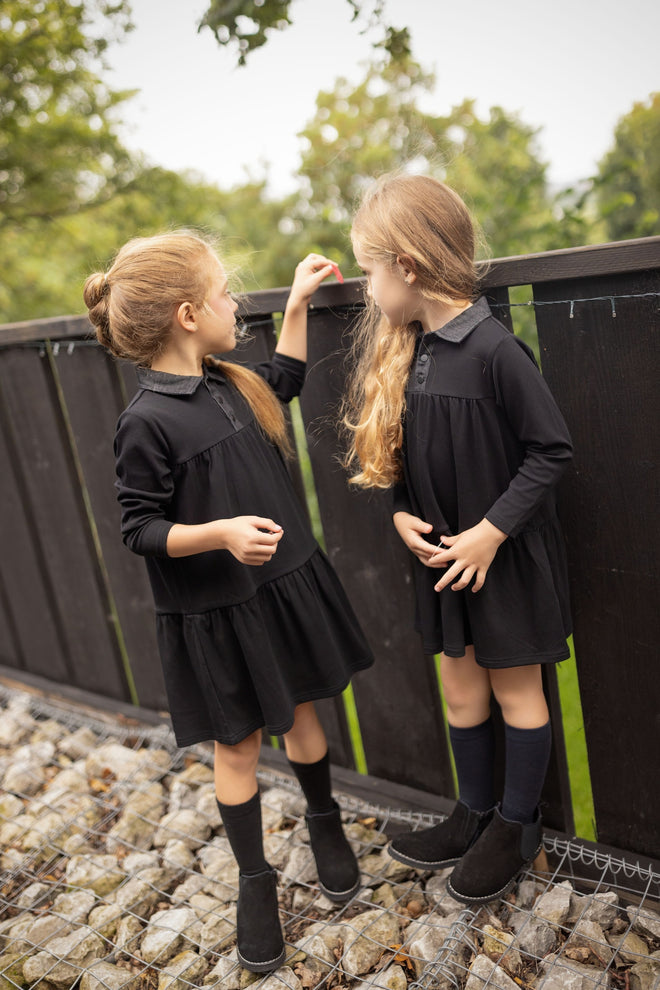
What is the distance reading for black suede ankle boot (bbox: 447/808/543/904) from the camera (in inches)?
68.6

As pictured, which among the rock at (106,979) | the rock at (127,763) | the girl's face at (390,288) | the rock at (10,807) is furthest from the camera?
the rock at (127,763)

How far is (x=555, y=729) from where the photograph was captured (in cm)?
189

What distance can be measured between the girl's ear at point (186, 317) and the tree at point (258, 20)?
0.67 meters

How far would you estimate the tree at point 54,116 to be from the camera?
4148 mm

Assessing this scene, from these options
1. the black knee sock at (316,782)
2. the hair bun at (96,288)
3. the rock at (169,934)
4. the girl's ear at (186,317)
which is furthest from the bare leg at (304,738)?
the hair bun at (96,288)

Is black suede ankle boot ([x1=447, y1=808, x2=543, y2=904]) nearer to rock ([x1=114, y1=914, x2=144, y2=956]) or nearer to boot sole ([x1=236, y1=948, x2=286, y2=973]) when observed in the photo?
boot sole ([x1=236, y1=948, x2=286, y2=973])

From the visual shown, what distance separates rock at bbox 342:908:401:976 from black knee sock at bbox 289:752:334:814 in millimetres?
264

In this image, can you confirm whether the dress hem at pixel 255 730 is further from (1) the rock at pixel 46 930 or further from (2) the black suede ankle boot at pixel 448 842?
(1) the rock at pixel 46 930

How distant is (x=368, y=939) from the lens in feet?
5.93

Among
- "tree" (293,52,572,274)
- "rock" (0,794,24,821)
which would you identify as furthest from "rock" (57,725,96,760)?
"tree" (293,52,572,274)

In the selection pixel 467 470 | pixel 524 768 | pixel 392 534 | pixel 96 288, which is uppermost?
pixel 96 288

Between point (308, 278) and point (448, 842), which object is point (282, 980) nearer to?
point (448, 842)

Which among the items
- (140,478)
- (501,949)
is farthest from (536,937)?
(140,478)

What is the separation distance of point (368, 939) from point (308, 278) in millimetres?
1500
